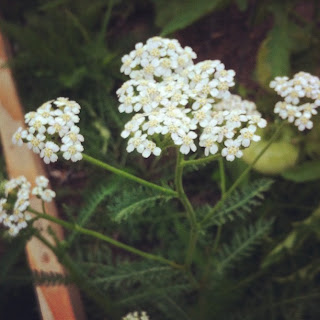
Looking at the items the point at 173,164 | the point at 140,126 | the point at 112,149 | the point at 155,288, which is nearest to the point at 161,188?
the point at 140,126

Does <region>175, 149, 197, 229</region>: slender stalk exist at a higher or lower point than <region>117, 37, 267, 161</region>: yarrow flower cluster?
lower

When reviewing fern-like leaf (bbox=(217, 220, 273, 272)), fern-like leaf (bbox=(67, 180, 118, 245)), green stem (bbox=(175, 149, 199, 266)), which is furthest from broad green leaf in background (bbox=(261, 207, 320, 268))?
fern-like leaf (bbox=(67, 180, 118, 245))

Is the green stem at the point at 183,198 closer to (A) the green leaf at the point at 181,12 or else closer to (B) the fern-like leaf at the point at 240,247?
(B) the fern-like leaf at the point at 240,247

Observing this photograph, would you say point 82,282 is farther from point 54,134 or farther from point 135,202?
point 54,134

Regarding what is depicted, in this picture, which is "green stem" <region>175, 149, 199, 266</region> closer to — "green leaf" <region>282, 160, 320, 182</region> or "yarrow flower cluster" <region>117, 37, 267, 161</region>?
"yarrow flower cluster" <region>117, 37, 267, 161</region>

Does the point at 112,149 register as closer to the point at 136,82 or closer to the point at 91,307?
the point at 91,307

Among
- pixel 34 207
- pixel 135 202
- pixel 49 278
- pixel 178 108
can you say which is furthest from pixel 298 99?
pixel 34 207

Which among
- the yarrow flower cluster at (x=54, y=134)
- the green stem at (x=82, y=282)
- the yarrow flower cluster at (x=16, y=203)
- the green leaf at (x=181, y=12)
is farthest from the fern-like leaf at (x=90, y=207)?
the green leaf at (x=181, y=12)
